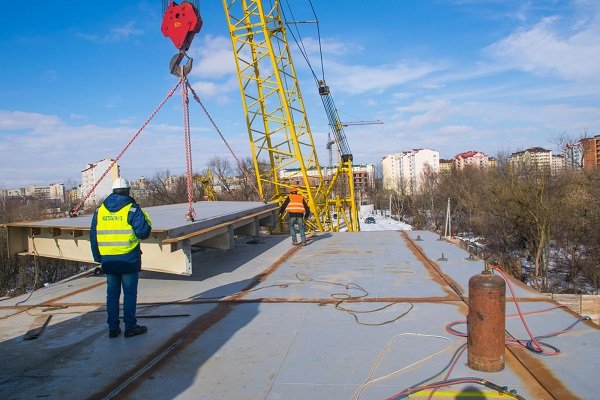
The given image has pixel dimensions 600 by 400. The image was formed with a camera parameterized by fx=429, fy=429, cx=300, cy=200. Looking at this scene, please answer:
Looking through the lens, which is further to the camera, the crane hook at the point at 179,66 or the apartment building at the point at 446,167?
the apartment building at the point at 446,167

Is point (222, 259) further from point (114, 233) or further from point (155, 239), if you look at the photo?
point (114, 233)

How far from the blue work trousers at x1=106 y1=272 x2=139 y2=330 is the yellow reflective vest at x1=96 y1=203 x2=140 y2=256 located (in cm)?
27

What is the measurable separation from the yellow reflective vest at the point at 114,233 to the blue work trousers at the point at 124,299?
27 centimetres

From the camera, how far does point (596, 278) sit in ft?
73.7

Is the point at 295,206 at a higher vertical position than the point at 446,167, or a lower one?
lower

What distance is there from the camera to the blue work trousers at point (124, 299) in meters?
3.92

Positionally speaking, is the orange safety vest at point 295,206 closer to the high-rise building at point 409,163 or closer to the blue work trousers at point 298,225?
the blue work trousers at point 298,225

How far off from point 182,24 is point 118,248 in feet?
17.1

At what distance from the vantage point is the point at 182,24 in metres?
7.68

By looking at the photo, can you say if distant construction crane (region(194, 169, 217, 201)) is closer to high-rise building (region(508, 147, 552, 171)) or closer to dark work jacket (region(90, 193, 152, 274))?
dark work jacket (region(90, 193, 152, 274))

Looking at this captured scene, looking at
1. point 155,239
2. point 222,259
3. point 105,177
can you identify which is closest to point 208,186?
point 105,177

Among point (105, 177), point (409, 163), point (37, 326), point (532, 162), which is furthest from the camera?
point (409, 163)

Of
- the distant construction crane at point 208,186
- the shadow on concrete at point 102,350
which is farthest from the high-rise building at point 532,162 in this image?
the shadow on concrete at point 102,350

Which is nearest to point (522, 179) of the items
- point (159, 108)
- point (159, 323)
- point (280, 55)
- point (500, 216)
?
point (500, 216)
